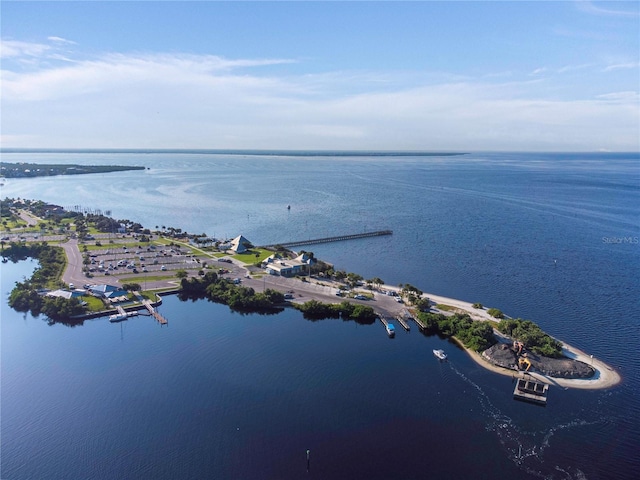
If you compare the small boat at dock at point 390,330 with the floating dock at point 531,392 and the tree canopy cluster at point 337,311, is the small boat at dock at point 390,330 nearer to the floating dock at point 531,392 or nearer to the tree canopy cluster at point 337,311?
the tree canopy cluster at point 337,311

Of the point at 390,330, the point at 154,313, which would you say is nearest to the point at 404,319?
the point at 390,330

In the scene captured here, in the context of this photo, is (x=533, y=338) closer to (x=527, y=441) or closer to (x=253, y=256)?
(x=527, y=441)

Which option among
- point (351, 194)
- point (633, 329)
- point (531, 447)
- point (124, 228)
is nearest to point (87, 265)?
point (124, 228)

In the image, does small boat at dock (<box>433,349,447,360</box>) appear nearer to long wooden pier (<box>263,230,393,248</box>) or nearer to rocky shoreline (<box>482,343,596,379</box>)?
rocky shoreline (<box>482,343,596,379</box>)

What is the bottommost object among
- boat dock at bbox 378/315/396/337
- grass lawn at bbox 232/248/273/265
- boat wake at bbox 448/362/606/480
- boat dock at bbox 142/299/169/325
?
boat wake at bbox 448/362/606/480

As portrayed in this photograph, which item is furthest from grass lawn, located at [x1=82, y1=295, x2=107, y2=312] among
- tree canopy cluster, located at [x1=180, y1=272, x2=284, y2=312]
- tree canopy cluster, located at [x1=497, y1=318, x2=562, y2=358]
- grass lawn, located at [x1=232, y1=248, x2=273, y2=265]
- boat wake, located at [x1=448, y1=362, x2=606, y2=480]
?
tree canopy cluster, located at [x1=497, y1=318, x2=562, y2=358]

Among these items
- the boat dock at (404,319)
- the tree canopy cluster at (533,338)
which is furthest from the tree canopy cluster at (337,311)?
the tree canopy cluster at (533,338)

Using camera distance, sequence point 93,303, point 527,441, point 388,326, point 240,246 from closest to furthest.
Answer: point 527,441
point 388,326
point 93,303
point 240,246
